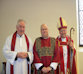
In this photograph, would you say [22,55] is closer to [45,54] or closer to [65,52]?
[45,54]

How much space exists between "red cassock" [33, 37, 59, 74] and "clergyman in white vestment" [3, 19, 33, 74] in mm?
233

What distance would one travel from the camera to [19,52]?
125 inches

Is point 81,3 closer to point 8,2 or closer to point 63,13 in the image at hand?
point 63,13

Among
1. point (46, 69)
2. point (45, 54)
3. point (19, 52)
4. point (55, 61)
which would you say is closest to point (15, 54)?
point (19, 52)

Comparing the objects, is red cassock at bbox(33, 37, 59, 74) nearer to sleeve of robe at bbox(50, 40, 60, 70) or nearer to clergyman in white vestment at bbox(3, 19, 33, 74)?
sleeve of robe at bbox(50, 40, 60, 70)

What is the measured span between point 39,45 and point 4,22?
270 centimetres

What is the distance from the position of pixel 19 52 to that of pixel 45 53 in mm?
623

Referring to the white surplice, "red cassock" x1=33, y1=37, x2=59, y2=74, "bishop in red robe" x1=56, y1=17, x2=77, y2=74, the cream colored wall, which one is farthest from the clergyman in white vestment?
the cream colored wall

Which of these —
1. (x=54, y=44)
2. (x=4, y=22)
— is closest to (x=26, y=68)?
(x=54, y=44)

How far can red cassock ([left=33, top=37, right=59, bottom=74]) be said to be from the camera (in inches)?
118

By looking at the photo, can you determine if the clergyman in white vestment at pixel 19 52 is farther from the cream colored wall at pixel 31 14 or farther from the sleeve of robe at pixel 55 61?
the cream colored wall at pixel 31 14

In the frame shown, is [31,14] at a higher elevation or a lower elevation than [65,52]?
higher

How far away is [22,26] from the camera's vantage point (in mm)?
3180

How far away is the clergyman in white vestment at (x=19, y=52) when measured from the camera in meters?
3.13
